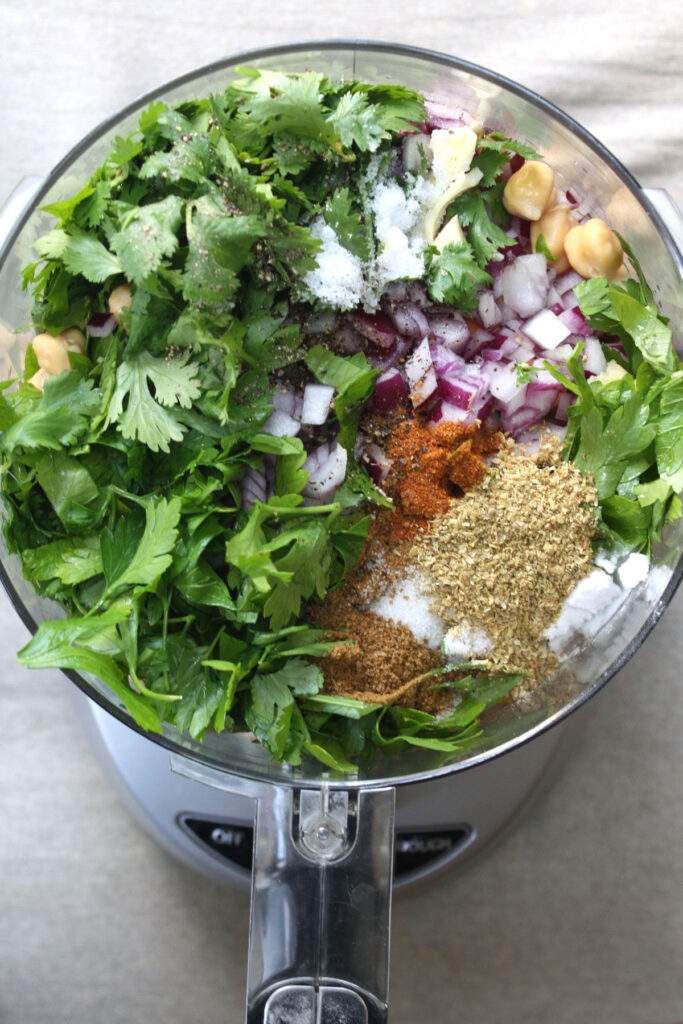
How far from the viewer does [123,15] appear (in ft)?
3.91

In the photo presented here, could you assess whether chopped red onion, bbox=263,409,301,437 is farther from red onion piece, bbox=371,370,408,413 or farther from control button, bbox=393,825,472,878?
control button, bbox=393,825,472,878

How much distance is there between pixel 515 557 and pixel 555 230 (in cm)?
38

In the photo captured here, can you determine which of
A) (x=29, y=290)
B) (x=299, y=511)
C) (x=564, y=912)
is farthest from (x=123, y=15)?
(x=564, y=912)

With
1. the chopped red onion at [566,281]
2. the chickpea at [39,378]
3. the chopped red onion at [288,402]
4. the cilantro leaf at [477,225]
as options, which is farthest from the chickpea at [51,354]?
the chopped red onion at [566,281]

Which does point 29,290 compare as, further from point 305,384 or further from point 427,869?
point 427,869

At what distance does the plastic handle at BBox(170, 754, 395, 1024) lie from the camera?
0.83 m

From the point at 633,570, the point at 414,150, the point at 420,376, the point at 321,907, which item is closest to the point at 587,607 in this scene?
the point at 633,570

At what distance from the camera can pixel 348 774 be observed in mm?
935

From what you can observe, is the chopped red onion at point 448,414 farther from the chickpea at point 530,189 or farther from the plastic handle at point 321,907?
the plastic handle at point 321,907

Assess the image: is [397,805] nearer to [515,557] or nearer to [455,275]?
[515,557]

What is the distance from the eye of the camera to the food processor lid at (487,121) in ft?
2.97

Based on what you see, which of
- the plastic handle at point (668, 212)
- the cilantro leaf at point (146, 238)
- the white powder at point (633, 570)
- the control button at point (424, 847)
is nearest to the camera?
the cilantro leaf at point (146, 238)

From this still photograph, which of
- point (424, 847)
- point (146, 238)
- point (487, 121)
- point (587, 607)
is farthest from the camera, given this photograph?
point (424, 847)

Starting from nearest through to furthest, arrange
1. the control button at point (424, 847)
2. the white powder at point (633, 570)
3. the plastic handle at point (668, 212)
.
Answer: the white powder at point (633, 570) → the plastic handle at point (668, 212) → the control button at point (424, 847)
